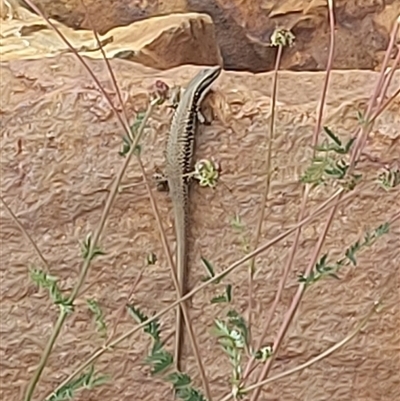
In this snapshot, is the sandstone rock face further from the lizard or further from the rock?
the lizard

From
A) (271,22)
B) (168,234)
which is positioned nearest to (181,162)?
(168,234)

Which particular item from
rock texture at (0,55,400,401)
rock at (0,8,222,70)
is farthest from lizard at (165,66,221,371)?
rock at (0,8,222,70)

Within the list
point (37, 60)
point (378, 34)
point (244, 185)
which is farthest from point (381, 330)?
point (378, 34)

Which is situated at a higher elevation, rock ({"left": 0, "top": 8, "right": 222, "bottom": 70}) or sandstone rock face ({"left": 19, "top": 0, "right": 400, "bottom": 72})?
rock ({"left": 0, "top": 8, "right": 222, "bottom": 70})

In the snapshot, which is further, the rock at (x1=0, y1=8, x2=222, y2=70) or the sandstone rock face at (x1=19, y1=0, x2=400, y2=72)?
the sandstone rock face at (x1=19, y1=0, x2=400, y2=72)

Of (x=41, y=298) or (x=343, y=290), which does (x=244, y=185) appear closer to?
(x=343, y=290)

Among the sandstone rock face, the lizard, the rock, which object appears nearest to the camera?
the lizard

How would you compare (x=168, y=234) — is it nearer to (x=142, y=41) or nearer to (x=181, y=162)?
(x=181, y=162)
